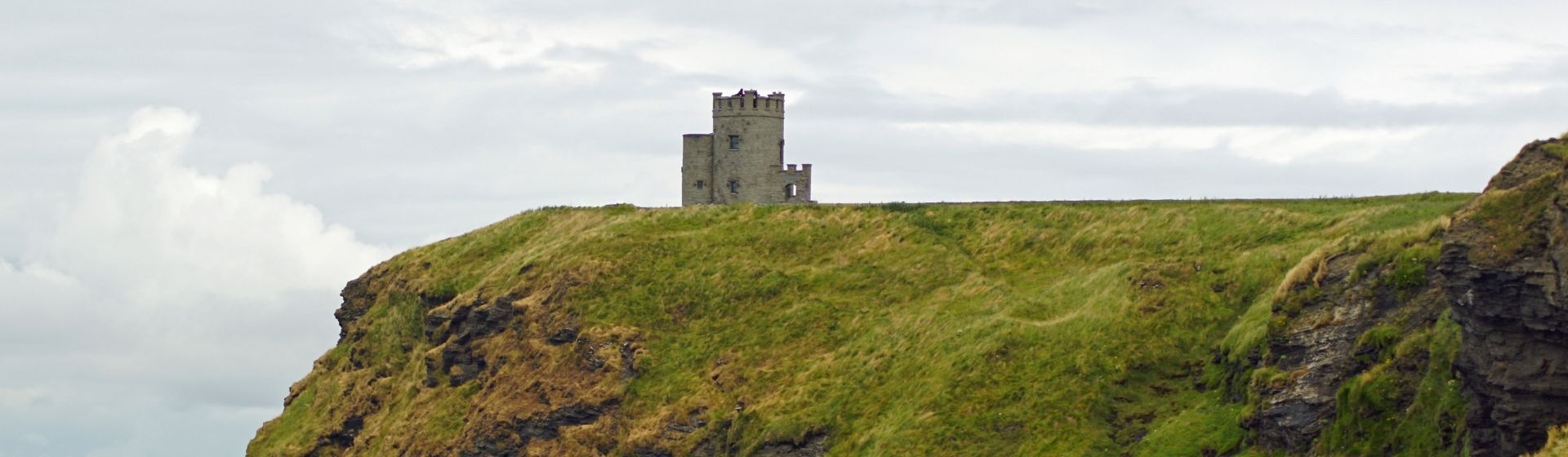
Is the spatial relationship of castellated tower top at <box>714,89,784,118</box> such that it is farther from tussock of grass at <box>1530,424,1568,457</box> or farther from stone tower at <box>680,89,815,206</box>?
tussock of grass at <box>1530,424,1568,457</box>

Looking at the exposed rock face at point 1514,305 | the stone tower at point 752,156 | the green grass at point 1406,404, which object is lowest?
the green grass at point 1406,404

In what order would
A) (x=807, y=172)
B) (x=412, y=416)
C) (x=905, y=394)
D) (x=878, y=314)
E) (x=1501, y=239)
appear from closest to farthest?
(x=1501, y=239) < (x=905, y=394) < (x=878, y=314) < (x=412, y=416) < (x=807, y=172)

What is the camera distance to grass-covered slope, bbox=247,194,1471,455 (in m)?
64.1

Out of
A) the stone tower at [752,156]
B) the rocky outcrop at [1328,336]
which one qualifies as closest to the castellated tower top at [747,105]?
the stone tower at [752,156]

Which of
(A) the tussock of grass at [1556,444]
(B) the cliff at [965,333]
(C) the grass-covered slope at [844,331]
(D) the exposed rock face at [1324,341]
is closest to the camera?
(A) the tussock of grass at [1556,444]

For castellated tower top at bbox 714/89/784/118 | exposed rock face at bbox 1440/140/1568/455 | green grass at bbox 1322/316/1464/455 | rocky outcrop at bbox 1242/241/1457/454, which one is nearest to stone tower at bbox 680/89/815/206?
castellated tower top at bbox 714/89/784/118

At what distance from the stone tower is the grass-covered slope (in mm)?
7013

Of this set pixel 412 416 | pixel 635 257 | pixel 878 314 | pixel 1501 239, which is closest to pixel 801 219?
pixel 635 257

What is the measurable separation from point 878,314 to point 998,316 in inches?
321

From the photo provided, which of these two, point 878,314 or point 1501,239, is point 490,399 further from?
point 1501,239

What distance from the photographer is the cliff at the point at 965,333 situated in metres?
48.7

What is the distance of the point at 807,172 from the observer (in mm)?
104250

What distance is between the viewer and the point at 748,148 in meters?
104

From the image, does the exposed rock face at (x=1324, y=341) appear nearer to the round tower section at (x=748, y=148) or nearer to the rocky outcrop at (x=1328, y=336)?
the rocky outcrop at (x=1328, y=336)
